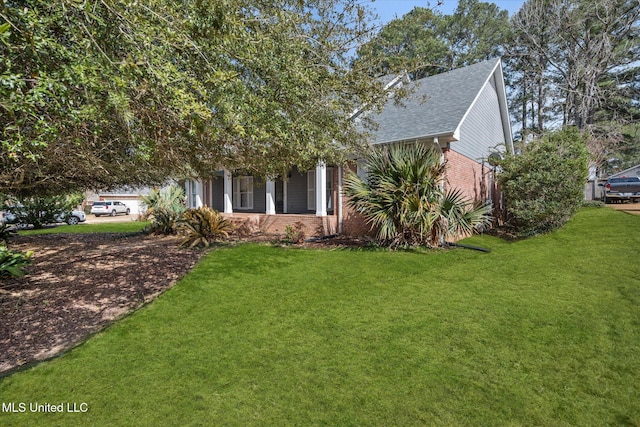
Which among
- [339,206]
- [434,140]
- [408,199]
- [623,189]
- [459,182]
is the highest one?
[434,140]

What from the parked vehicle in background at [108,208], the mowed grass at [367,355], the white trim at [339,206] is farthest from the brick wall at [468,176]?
the parked vehicle in background at [108,208]

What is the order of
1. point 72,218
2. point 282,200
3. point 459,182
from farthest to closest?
1. point 72,218
2. point 282,200
3. point 459,182

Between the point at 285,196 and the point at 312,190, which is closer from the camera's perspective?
the point at 312,190

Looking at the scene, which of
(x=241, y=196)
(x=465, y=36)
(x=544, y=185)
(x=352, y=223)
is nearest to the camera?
(x=544, y=185)

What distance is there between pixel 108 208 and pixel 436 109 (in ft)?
117

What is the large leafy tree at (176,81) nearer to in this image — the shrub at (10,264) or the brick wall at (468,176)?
the shrub at (10,264)

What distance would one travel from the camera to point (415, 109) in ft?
39.8

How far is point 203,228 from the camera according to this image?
37.4 feet

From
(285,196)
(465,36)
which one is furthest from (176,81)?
(465,36)

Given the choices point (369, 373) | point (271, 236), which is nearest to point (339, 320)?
point (369, 373)

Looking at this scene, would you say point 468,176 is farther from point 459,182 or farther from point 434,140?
point 434,140

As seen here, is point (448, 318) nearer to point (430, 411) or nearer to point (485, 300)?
point (485, 300)

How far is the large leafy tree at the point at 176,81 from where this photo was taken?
2.91 m

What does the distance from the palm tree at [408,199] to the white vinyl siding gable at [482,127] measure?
2869 mm
